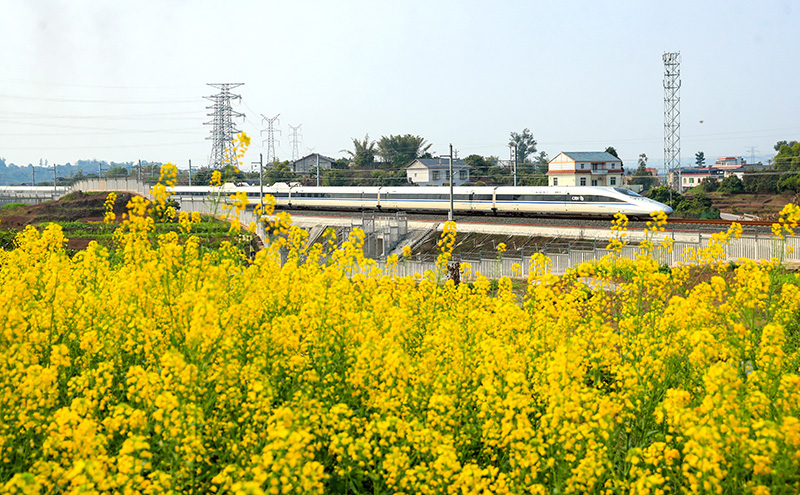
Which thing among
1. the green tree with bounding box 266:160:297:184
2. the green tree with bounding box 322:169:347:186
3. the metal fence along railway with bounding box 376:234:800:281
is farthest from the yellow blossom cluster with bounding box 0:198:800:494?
the green tree with bounding box 266:160:297:184

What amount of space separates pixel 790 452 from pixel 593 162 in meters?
58.6

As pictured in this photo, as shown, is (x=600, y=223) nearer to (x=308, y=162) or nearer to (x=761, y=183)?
(x=761, y=183)

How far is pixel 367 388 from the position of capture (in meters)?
5.67

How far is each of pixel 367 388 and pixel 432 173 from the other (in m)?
67.1

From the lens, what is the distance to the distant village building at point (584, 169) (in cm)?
6050

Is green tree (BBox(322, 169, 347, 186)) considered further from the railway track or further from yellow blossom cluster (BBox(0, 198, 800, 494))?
yellow blossom cluster (BBox(0, 198, 800, 494))

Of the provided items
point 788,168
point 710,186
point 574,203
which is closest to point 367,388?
point 574,203

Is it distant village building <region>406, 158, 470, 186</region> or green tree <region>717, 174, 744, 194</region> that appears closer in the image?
green tree <region>717, 174, 744, 194</region>

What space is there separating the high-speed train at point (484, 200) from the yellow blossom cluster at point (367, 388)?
19423 millimetres

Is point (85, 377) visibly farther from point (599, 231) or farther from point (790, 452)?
point (599, 231)

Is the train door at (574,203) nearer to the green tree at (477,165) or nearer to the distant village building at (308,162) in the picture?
the green tree at (477,165)

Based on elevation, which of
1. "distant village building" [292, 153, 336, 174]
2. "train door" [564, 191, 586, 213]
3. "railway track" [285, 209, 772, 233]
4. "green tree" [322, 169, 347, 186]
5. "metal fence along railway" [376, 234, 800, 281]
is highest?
"distant village building" [292, 153, 336, 174]

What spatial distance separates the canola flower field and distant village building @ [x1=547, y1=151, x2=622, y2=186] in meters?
52.9

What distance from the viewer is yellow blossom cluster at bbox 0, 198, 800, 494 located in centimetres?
444
